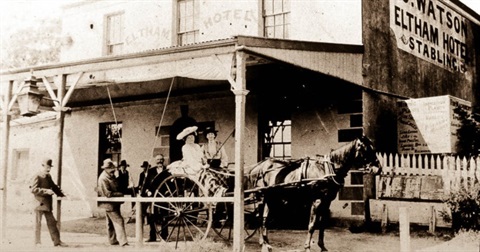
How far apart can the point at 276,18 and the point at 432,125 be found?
501 centimetres

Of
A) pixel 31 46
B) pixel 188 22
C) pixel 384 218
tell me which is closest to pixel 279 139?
pixel 384 218

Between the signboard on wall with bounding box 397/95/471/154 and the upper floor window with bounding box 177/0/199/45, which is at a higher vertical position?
the upper floor window with bounding box 177/0/199/45

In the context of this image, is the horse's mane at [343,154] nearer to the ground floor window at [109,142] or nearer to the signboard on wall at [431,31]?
the signboard on wall at [431,31]

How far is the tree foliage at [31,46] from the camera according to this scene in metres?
Result: 30.6

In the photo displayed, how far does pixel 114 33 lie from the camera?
18.2 meters

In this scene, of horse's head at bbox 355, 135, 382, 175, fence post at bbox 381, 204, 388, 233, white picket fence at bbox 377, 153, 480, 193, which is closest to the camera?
horse's head at bbox 355, 135, 382, 175

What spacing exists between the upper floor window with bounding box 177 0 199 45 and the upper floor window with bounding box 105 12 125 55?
2520mm

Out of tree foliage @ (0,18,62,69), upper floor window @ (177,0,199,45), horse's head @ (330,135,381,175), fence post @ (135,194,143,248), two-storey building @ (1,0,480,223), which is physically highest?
tree foliage @ (0,18,62,69)

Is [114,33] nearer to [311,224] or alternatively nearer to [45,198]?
[45,198]

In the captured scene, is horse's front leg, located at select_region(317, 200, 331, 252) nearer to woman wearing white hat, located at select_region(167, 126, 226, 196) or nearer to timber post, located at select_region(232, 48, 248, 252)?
timber post, located at select_region(232, 48, 248, 252)

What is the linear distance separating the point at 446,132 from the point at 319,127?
3.03 metres

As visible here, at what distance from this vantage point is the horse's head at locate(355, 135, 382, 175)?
901 centimetres

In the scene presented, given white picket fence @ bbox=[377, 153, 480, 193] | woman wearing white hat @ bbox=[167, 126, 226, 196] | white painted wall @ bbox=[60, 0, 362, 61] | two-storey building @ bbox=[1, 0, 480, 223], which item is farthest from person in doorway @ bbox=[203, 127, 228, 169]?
white painted wall @ bbox=[60, 0, 362, 61]

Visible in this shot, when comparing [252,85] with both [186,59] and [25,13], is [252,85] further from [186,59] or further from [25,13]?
[25,13]
